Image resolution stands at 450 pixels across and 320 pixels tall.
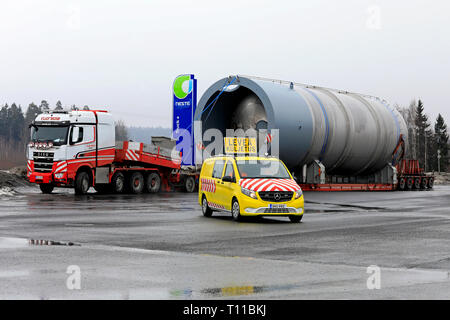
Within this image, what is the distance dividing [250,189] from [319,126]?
59.3 ft

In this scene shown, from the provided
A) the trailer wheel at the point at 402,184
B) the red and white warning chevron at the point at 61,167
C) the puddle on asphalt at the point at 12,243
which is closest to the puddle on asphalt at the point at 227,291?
the puddle on asphalt at the point at 12,243

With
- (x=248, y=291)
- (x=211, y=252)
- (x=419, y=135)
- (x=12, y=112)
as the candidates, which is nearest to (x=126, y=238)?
(x=211, y=252)

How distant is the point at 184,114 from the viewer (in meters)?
38.9

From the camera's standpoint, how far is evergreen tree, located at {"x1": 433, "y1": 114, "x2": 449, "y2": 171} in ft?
385

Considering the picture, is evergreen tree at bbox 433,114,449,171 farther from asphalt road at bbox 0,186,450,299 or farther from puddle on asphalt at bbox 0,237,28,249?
puddle on asphalt at bbox 0,237,28,249

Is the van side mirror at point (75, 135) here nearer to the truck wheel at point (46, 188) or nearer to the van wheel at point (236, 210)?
the truck wheel at point (46, 188)

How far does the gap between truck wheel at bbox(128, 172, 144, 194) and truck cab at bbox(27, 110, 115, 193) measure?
2.52 metres

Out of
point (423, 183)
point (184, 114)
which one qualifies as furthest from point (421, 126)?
point (184, 114)

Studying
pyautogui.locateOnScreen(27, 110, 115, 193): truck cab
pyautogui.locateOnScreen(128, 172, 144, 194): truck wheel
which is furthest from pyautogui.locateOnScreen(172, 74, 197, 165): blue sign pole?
pyautogui.locateOnScreen(27, 110, 115, 193): truck cab

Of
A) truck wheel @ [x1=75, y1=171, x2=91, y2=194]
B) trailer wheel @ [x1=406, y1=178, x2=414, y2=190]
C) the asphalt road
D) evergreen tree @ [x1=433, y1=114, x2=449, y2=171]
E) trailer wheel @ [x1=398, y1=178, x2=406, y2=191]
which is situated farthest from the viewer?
evergreen tree @ [x1=433, y1=114, x2=449, y2=171]

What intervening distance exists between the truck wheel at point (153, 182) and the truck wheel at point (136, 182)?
0.50 m
